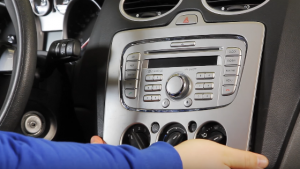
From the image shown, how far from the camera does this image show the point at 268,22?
2.32ft

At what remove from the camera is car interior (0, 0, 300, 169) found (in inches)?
26.4

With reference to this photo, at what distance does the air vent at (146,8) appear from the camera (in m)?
0.84

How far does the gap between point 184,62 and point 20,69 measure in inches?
12.9

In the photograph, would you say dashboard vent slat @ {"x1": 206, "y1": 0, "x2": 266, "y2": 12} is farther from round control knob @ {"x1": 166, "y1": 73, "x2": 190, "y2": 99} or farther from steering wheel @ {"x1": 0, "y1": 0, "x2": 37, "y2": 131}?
steering wheel @ {"x1": 0, "y1": 0, "x2": 37, "y2": 131}

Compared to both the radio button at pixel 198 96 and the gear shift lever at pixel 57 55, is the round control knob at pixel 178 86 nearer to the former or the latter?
the radio button at pixel 198 96

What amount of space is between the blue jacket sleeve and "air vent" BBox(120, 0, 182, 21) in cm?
40

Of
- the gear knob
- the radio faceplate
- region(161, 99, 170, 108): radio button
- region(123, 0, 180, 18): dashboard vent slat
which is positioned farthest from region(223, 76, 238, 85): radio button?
the gear knob

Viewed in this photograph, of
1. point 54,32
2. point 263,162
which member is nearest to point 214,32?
point 263,162

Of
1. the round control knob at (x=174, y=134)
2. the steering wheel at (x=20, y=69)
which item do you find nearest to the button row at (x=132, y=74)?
the round control knob at (x=174, y=134)

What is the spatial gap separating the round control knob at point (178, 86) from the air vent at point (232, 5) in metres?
0.16

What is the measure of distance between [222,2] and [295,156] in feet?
1.13

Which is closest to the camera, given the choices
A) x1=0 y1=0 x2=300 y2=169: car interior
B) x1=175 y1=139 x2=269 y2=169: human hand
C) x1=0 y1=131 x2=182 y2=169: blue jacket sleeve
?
x1=0 y1=131 x2=182 y2=169: blue jacket sleeve

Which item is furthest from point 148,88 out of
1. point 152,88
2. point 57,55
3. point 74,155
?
point 74,155

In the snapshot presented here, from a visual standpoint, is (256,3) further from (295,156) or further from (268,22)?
(295,156)
